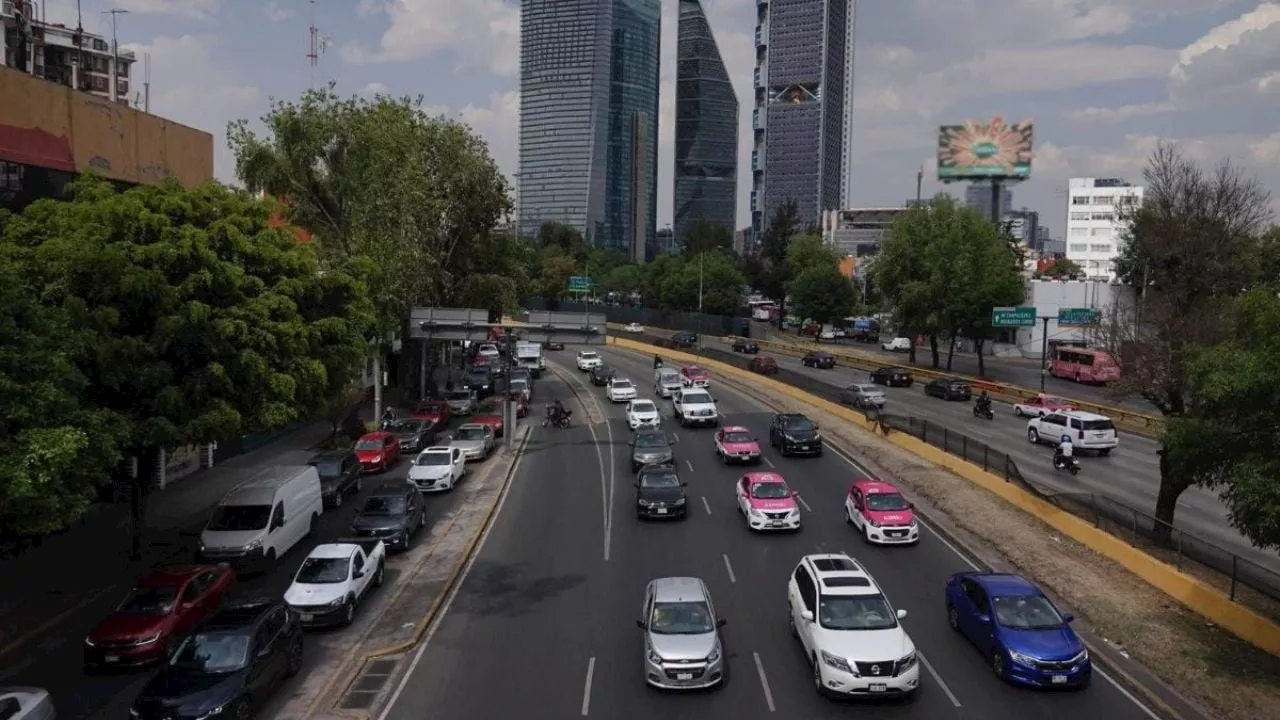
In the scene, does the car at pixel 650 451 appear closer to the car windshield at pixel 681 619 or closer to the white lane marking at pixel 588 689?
the white lane marking at pixel 588 689

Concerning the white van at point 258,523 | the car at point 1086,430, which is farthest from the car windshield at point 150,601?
the car at point 1086,430

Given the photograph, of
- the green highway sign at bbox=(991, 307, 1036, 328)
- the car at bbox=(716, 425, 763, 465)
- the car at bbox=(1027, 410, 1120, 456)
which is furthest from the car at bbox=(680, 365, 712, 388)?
the car at bbox=(1027, 410, 1120, 456)

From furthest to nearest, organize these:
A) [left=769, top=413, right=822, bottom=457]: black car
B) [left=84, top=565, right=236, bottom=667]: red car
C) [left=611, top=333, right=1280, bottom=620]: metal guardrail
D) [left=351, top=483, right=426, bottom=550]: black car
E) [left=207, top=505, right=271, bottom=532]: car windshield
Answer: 1. [left=769, top=413, right=822, bottom=457]: black car
2. [left=351, top=483, right=426, bottom=550]: black car
3. [left=207, top=505, right=271, bottom=532]: car windshield
4. [left=611, top=333, right=1280, bottom=620]: metal guardrail
5. [left=84, top=565, right=236, bottom=667]: red car

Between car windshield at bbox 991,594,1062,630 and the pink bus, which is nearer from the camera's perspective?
car windshield at bbox 991,594,1062,630

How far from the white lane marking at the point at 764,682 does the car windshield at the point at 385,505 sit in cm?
1227

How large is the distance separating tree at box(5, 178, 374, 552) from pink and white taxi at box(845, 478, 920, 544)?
15211 mm

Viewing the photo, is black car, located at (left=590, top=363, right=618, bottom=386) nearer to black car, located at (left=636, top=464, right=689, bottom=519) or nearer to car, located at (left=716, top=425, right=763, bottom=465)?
car, located at (left=716, top=425, right=763, bottom=465)

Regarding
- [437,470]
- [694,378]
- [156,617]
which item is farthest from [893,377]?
[156,617]

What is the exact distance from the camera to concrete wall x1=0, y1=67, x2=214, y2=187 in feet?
92.0

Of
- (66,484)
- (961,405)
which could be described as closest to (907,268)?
(961,405)

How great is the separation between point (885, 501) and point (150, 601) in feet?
59.9

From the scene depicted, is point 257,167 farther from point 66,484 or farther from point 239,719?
point 239,719

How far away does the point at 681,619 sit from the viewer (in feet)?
55.0

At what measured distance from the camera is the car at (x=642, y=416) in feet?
149
